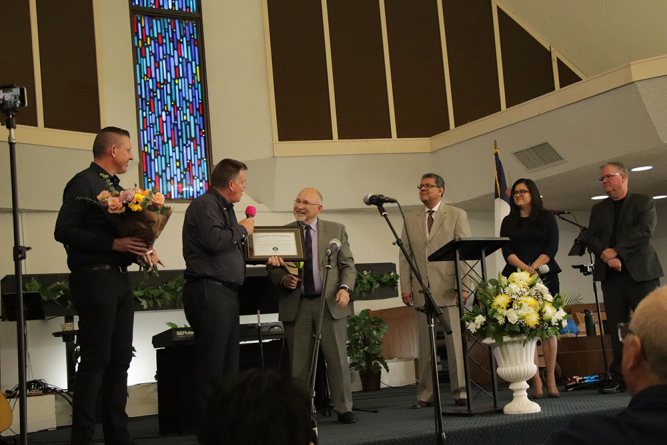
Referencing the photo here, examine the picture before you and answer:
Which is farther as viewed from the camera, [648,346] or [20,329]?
[20,329]

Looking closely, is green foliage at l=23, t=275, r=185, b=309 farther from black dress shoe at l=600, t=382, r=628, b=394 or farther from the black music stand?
black dress shoe at l=600, t=382, r=628, b=394

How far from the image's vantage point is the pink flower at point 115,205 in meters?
3.28

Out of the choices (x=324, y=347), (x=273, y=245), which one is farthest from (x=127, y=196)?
(x=324, y=347)

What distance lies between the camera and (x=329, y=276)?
15.1 ft

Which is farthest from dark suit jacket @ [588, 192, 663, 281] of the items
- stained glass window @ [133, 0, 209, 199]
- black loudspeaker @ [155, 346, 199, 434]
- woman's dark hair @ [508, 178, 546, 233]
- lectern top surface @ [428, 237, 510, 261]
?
stained glass window @ [133, 0, 209, 199]

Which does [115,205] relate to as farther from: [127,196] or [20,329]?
[20,329]

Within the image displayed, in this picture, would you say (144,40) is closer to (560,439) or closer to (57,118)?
(57,118)

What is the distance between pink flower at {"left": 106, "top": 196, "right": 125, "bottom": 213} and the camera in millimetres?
3277

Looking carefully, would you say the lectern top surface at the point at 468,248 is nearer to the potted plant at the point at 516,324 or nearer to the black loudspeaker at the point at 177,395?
the potted plant at the point at 516,324

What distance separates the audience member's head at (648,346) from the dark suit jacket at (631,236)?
144 inches

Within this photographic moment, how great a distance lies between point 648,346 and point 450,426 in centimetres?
259

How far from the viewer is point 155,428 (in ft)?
16.6

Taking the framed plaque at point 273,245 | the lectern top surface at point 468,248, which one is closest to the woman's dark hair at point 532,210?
the lectern top surface at point 468,248

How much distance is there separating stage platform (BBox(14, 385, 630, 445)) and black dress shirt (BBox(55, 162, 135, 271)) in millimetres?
1231
